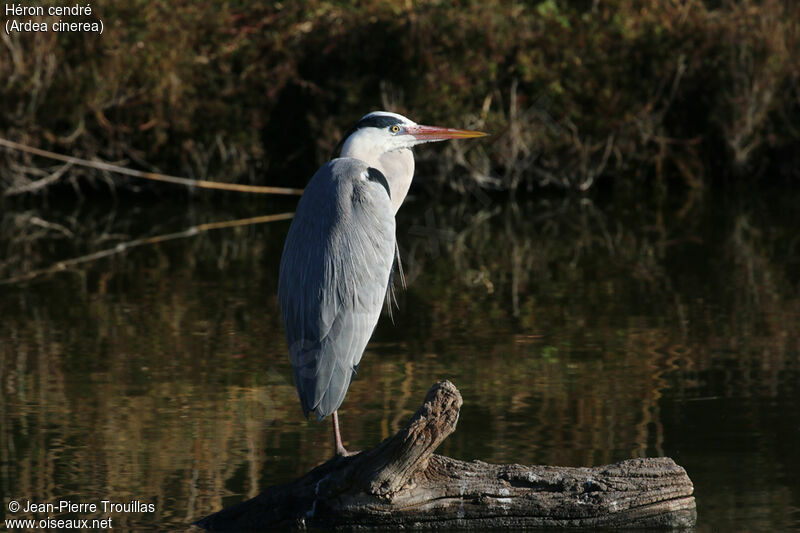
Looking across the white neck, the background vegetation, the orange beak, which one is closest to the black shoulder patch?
the white neck

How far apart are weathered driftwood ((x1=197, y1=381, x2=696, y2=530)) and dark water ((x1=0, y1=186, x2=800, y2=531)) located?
1.01 ft

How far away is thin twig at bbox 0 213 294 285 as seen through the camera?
9805mm

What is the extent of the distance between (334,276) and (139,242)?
6730 millimetres

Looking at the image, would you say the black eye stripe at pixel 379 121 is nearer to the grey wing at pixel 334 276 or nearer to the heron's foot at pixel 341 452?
the grey wing at pixel 334 276

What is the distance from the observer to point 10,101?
13062 mm

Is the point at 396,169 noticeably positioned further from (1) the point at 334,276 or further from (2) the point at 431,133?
(1) the point at 334,276

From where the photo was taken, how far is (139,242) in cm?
1122

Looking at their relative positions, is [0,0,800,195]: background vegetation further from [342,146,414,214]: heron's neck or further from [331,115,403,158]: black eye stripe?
[331,115,403,158]: black eye stripe

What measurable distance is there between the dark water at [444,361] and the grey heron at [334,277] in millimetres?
568

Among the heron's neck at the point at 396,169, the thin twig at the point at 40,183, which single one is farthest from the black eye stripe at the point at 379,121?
the thin twig at the point at 40,183

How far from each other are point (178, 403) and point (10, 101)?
8010mm

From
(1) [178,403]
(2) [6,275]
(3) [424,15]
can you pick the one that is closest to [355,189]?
(1) [178,403]

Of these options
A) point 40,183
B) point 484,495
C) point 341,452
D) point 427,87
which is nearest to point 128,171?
point 40,183

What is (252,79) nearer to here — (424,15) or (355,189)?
(424,15)
